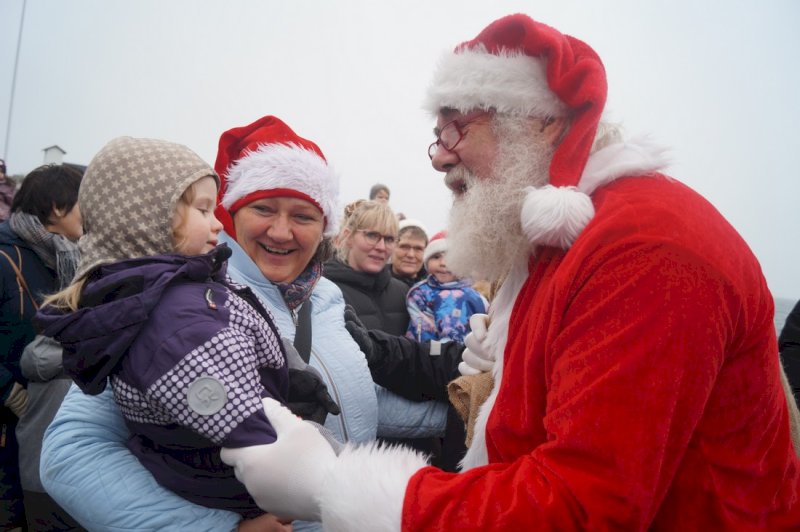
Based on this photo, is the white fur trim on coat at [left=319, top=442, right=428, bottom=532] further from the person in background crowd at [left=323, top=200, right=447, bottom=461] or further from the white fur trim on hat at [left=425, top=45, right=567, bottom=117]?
the person in background crowd at [left=323, top=200, right=447, bottom=461]

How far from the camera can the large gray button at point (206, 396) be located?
115 cm

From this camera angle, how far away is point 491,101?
145 cm

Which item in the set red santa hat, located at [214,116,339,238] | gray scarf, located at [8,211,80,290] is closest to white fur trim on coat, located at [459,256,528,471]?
red santa hat, located at [214,116,339,238]

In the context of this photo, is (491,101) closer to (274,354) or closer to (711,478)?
(274,354)

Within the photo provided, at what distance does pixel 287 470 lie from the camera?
1.12 meters

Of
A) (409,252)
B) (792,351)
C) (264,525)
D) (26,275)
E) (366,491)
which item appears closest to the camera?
(366,491)

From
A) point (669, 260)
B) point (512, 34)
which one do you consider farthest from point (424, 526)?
point (512, 34)

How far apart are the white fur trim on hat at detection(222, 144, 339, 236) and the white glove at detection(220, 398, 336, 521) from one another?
1169mm

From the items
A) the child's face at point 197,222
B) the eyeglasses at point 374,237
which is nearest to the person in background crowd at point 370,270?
the eyeglasses at point 374,237

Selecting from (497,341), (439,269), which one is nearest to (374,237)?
(439,269)

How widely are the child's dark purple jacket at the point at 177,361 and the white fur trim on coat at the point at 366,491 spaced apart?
20 cm

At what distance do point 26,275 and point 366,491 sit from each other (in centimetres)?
285

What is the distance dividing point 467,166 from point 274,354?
774 millimetres

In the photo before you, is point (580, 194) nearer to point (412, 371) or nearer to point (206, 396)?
point (206, 396)
